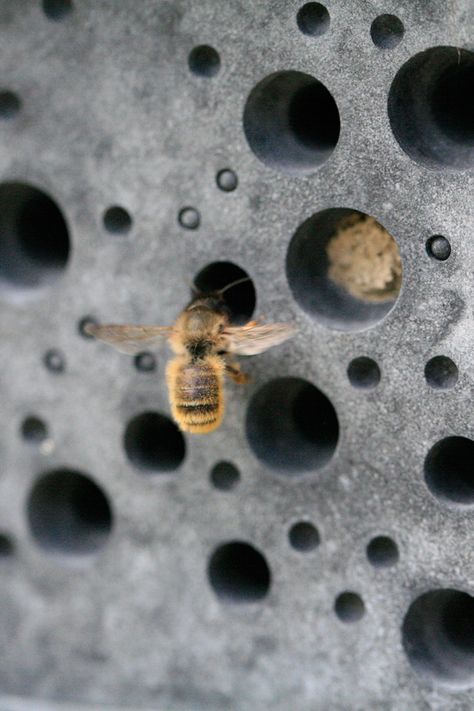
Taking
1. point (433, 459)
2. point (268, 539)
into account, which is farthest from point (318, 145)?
point (268, 539)

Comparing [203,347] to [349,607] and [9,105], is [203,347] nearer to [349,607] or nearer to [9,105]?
[349,607]

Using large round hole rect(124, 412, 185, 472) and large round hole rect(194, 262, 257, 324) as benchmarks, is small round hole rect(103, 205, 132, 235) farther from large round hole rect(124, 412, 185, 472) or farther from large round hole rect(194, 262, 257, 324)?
large round hole rect(124, 412, 185, 472)

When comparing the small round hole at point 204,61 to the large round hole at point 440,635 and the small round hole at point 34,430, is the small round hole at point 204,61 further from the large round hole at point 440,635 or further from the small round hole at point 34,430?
the large round hole at point 440,635

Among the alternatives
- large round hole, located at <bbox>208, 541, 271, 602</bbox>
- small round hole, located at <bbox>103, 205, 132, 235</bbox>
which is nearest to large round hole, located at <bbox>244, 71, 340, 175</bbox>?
small round hole, located at <bbox>103, 205, 132, 235</bbox>

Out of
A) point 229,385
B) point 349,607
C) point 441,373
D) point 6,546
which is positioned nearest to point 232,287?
point 229,385

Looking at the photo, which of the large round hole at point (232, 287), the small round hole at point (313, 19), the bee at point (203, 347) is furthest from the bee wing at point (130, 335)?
the small round hole at point (313, 19)

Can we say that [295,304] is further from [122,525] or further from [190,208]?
[122,525]
